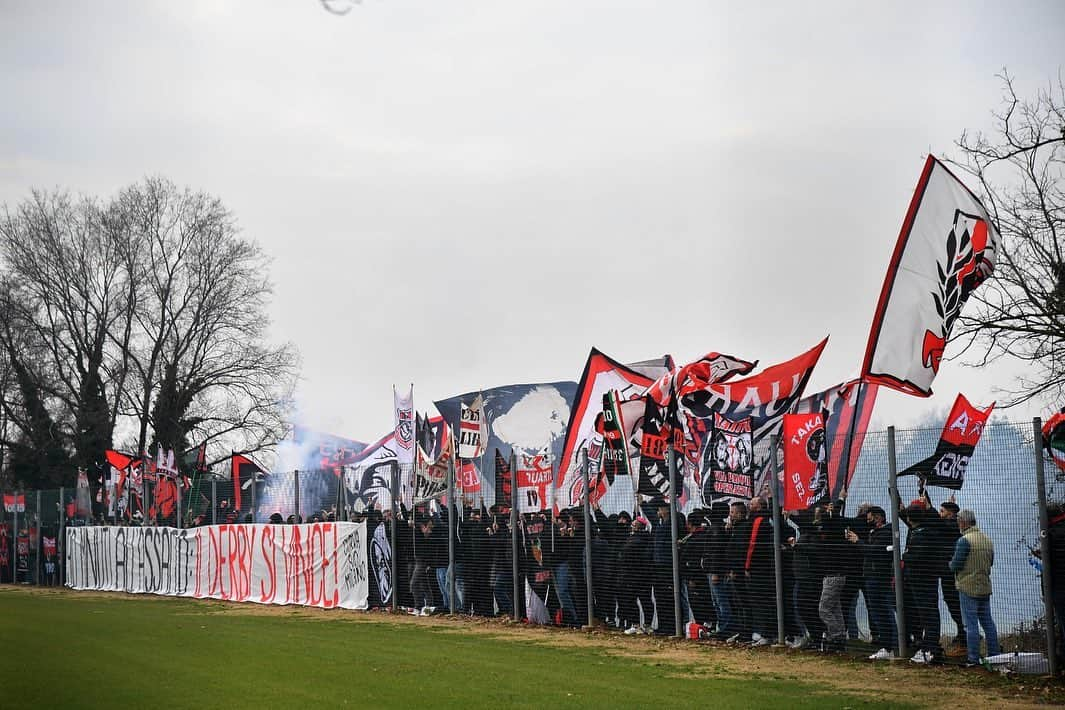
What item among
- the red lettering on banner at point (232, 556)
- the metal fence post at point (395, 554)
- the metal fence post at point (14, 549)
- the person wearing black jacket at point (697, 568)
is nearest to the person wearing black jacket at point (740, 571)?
the person wearing black jacket at point (697, 568)

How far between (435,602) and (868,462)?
1138cm

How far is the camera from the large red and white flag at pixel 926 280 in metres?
14.7

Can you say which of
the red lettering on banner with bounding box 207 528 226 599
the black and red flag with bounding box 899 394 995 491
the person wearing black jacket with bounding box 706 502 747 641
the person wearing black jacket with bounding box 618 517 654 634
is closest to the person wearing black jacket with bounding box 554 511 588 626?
the person wearing black jacket with bounding box 618 517 654 634

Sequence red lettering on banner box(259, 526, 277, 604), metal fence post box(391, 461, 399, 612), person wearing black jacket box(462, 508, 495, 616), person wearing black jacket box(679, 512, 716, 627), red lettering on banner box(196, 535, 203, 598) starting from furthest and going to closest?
red lettering on banner box(196, 535, 203, 598), red lettering on banner box(259, 526, 277, 604), metal fence post box(391, 461, 399, 612), person wearing black jacket box(462, 508, 495, 616), person wearing black jacket box(679, 512, 716, 627)

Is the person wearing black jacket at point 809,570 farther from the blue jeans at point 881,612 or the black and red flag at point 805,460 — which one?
the blue jeans at point 881,612

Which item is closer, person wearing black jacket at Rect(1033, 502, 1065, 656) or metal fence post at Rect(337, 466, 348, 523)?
person wearing black jacket at Rect(1033, 502, 1065, 656)

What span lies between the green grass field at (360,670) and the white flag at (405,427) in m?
5.21

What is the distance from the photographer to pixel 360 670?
49.3 ft

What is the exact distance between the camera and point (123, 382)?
180ft

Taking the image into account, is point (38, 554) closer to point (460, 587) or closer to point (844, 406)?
point (460, 587)

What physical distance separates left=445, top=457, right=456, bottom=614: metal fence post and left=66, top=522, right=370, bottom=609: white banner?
3037mm

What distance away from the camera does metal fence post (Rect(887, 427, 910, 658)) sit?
15.3 metres

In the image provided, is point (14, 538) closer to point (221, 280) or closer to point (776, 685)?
point (221, 280)

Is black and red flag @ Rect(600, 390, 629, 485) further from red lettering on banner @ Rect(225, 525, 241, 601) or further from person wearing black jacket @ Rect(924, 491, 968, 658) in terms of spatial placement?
red lettering on banner @ Rect(225, 525, 241, 601)
